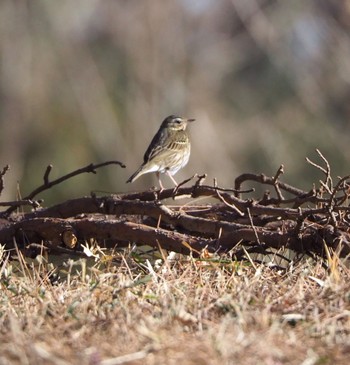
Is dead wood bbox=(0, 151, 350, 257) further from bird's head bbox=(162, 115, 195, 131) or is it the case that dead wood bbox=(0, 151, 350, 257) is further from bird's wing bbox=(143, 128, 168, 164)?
bird's head bbox=(162, 115, 195, 131)

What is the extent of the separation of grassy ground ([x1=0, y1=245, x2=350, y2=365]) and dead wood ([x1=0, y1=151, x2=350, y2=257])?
Result: 33cm

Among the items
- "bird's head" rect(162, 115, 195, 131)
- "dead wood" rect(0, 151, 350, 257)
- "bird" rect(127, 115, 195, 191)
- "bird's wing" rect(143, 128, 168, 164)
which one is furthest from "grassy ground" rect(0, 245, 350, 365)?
"bird's head" rect(162, 115, 195, 131)

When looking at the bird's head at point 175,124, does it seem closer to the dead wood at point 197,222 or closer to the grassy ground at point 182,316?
the dead wood at point 197,222

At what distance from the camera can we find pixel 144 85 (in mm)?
22172

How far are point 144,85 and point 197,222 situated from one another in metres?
17.6

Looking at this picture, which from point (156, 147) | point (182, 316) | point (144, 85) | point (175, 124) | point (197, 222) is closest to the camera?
point (182, 316)

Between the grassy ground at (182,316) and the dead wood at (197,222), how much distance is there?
0.33m

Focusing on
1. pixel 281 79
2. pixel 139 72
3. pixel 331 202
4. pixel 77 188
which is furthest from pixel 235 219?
pixel 281 79

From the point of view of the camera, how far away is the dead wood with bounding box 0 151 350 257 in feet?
14.9

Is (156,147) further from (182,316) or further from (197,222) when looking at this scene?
(182,316)

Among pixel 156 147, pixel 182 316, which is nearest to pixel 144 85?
pixel 156 147

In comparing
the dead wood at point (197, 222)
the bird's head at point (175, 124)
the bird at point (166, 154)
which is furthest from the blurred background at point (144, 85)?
the dead wood at point (197, 222)

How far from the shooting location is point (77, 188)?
20.2 meters

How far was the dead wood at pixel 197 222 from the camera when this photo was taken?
455 centimetres
